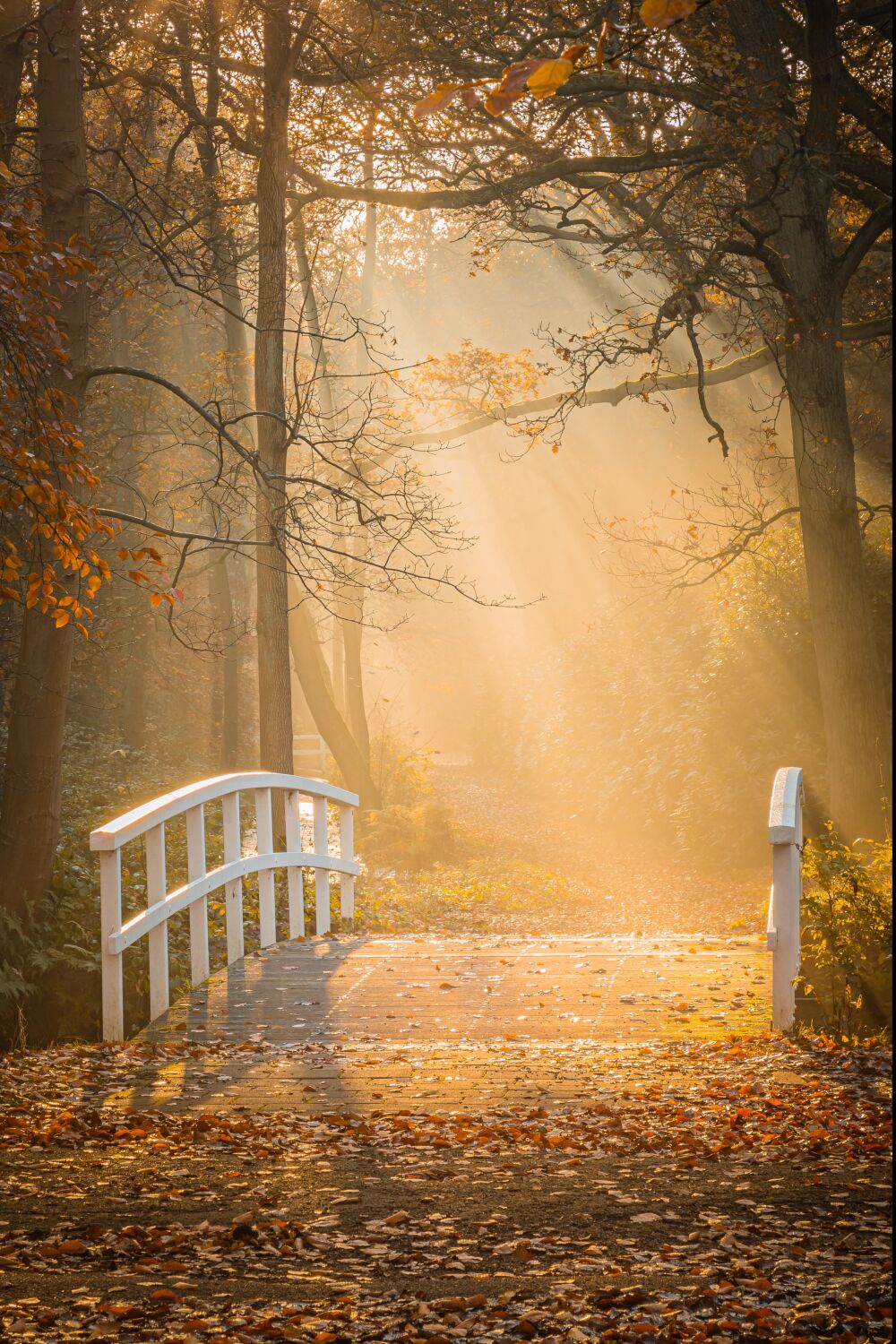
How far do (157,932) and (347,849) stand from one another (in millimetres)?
4146

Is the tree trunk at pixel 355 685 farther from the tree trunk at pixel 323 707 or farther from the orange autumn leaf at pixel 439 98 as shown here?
the orange autumn leaf at pixel 439 98

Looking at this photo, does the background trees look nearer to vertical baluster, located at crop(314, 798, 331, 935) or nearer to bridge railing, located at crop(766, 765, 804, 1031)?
vertical baluster, located at crop(314, 798, 331, 935)

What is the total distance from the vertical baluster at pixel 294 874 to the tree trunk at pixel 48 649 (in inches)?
79.5

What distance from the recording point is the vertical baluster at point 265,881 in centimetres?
941

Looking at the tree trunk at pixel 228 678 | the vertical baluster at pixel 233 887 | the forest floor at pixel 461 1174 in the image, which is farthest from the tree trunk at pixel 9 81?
the tree trunk at pixel 228 678

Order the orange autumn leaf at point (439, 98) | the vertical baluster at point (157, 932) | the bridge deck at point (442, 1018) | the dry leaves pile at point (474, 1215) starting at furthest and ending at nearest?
1. the vertical baluster at point (157, 932)
2. the bridge deck at point (442, 1018)
3. the dry leaves pile at point (474, 1215)
4. the orange autumn leaf at point (439, 98)

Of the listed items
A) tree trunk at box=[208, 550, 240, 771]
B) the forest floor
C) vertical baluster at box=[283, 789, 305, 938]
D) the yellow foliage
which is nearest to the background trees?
the yellow foliage

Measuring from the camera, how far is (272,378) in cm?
1301

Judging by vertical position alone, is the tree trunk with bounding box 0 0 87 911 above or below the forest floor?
above

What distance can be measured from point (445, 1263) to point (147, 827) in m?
4.17

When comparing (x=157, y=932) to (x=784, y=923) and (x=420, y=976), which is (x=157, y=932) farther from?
(x=784, y=923)

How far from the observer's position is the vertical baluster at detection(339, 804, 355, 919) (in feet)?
37.8

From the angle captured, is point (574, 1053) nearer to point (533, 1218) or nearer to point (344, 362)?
point (533, 1218)

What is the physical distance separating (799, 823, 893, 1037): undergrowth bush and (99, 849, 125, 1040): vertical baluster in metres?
3.83
